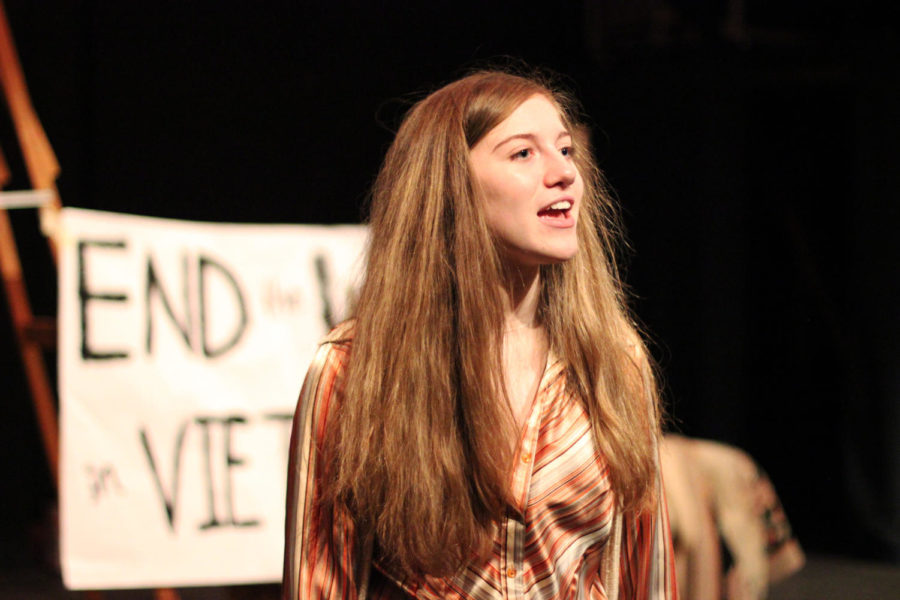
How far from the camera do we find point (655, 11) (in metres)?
4.03

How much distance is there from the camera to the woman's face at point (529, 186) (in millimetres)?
1423

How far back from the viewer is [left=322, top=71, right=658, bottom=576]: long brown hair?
136 cm

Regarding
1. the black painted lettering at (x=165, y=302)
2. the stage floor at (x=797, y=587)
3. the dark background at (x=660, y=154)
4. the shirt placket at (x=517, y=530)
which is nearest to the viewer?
the shirt placket at (x=517, y=530)

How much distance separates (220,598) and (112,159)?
1.35 m

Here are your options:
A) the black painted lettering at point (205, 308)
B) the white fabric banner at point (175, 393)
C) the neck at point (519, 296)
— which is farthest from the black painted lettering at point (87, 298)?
the neck at point (519, 296)

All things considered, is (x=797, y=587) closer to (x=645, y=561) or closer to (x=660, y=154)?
(x=660, y=154)

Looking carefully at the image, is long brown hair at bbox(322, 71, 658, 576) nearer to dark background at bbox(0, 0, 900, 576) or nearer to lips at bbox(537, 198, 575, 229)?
lips at bbox(537, 198, 575, 229)

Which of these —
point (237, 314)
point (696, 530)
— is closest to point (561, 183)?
point (237, 314)

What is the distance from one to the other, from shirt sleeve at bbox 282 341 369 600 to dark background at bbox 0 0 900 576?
4.60ft

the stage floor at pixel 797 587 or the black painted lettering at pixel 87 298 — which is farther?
the stage floor at pixel 797 587

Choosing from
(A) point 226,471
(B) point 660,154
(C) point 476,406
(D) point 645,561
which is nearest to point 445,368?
(C) point 476,406

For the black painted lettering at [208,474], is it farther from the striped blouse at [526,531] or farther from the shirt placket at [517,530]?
the shirt placket at [517,530]

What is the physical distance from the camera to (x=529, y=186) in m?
1.42

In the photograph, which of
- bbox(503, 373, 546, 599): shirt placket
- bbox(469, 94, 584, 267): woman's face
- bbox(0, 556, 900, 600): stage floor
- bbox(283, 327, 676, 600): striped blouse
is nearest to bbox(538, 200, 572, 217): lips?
bbox(469, 94, 584, 267): woman's face
